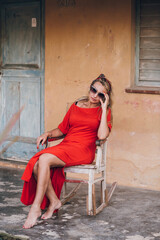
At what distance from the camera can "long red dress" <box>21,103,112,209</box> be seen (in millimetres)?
4309

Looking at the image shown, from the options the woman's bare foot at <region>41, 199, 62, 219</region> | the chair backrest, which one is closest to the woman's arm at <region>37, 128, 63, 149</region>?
the chair backrest

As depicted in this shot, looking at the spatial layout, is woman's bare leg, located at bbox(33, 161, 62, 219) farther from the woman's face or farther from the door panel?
the door panel

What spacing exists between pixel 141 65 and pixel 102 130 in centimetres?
134

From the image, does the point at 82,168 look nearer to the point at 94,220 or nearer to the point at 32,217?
the point at 94,220

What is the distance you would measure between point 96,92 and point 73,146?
0.60 meters

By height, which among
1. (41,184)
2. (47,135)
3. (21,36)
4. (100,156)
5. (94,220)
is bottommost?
(94,220)

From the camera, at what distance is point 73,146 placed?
14.6ft

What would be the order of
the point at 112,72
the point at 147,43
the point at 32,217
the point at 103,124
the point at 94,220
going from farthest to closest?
the point at 112,72
the point at 147,43
the point at 103,124
the point at 94,220
the point at 32,217

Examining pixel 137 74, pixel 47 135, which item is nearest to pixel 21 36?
pixel 137 74

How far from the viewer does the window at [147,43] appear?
17.1 ft

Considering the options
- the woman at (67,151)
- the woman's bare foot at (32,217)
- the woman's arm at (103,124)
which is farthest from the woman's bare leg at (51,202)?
the woman's arm at (103,124)

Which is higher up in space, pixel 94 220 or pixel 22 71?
pixel 22 71

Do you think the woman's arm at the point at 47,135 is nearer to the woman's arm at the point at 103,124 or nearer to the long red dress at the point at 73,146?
the long red dress at the point at 73,146

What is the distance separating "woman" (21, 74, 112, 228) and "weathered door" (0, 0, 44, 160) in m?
1.57
